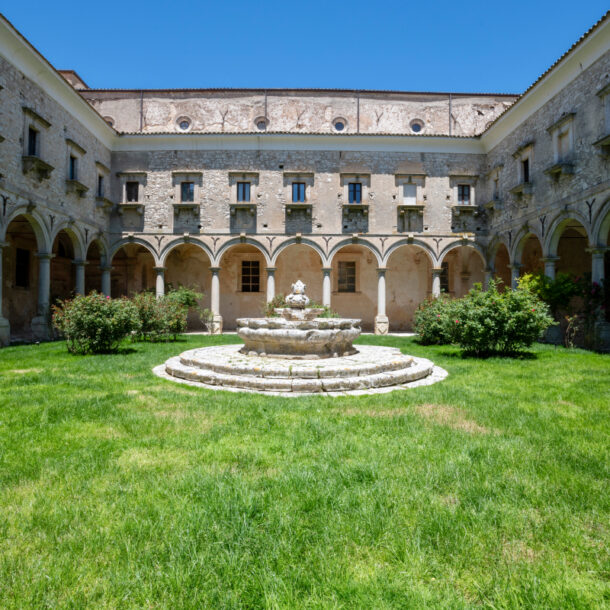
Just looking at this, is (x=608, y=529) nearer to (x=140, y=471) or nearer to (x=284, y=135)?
(x=140, y=471)

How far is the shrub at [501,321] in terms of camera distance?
8430 mm

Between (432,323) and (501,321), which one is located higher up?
(501,321)

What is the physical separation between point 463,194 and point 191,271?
550 inches

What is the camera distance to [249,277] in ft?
66.1

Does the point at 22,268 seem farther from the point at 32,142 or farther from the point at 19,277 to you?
the point at 32,142

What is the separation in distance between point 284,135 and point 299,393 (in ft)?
48.4

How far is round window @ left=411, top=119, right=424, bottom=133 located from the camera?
1950 centimetres

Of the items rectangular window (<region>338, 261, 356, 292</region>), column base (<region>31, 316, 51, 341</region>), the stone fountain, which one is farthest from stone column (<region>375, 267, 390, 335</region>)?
column base (<region>31, 316, 51, 341</region>)

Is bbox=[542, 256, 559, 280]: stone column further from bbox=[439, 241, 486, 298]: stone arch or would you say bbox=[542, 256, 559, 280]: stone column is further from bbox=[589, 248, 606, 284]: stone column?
bbox=[439, 241, 486, 298]: stone arch

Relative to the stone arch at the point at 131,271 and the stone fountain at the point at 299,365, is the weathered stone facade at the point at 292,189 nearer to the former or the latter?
the stone arch at the point at 131,271

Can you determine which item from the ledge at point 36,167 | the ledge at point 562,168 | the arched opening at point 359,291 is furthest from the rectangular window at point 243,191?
the ledge at point 562,168

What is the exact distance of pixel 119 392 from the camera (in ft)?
16.7

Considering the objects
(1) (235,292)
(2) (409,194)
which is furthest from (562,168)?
(1) (235,292)

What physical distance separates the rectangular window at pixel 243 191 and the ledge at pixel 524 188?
1108cm
